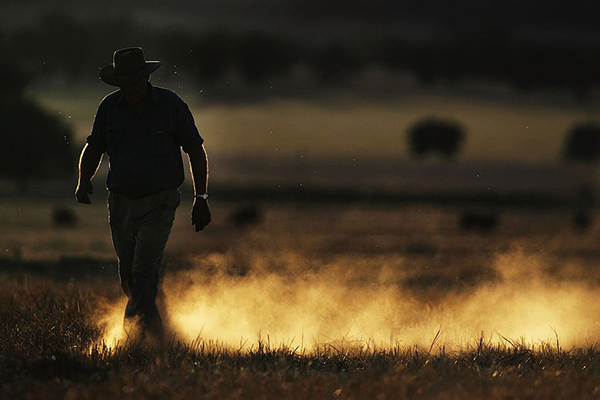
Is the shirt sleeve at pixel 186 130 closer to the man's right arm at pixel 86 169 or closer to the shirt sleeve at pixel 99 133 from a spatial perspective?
the shirt sleeve at pixel 99 133

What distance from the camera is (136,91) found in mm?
8562

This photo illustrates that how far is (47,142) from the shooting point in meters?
40.3

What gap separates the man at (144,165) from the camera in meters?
8.63

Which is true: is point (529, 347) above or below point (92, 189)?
below

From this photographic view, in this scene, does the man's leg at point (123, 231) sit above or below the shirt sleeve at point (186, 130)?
below

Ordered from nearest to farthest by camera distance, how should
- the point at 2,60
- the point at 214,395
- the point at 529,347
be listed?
the point at 214,395 < the point at 529,347 < the point at 2,60

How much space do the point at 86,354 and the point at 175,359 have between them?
2.19 ft

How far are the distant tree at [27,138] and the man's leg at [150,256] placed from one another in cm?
3101

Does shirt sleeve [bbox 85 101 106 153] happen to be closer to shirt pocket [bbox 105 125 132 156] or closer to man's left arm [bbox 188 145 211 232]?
shirt pocket [bbox 105 125 132 156]

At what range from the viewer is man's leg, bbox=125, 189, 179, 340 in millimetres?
8711

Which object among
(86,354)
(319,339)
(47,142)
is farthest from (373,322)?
(47,142)

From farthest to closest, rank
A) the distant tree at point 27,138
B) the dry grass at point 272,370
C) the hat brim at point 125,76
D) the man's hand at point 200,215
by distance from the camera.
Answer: the distant tree at point 27,138, the man's hand at point 200,215, the hat brim at point 125,76, the dry grass at point 272,370

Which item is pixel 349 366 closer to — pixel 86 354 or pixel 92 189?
pixel 86 354

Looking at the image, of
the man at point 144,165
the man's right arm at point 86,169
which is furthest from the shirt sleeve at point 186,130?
the man's right arm at point 86,169
